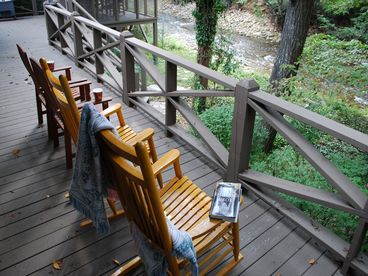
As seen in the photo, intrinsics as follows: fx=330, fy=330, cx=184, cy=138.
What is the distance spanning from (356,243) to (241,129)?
37.8 inches

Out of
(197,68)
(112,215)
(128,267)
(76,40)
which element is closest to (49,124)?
(112,215)

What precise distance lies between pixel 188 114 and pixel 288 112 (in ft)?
3.69

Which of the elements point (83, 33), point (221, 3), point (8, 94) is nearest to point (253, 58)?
point (221, 3)

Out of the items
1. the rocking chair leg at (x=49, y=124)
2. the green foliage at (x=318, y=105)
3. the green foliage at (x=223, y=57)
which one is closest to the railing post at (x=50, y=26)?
the green foliage at (x=223, y=57)

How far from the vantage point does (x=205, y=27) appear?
696 centimetres

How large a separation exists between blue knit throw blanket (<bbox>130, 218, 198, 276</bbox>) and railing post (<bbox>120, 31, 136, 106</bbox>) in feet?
7.86

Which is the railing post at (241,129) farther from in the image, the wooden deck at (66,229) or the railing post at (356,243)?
the railing post at (356,243)

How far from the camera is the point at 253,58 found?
42.5ft

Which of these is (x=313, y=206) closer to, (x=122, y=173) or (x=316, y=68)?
(x=122, y=173)

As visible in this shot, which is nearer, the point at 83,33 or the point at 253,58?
the point at 83,33

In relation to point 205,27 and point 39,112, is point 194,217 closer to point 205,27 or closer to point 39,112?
point 39,112

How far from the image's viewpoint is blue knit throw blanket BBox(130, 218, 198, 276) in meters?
1.42

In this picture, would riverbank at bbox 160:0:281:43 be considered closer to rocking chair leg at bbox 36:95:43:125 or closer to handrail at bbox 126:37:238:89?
handrail at bbox 126:37:238:89

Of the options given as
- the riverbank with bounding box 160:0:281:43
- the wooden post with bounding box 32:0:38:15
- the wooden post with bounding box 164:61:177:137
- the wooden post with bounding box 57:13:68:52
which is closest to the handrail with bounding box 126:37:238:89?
the wooden post with bounding box 164:61:177:137
